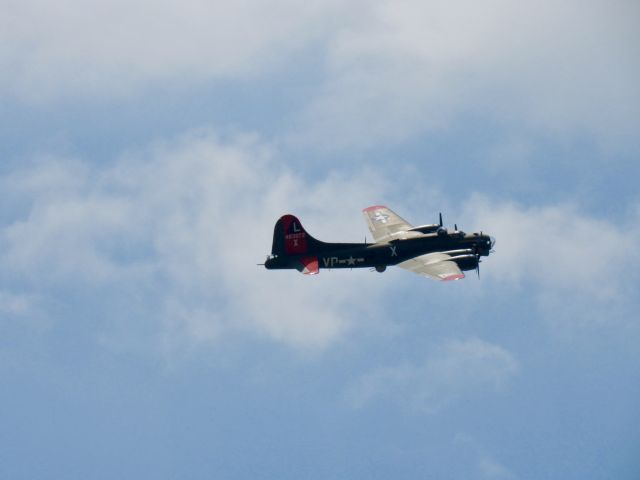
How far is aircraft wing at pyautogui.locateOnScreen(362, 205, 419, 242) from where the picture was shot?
416 feet

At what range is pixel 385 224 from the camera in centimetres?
13188

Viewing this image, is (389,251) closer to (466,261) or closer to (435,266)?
(435,266)

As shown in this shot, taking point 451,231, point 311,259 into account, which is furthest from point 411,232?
point 311,259

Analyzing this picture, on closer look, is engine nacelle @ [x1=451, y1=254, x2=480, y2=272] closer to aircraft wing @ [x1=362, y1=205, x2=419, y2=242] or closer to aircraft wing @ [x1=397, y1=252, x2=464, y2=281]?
aircraft wing @ [x1=397, y1=252, x2=464, y2=281]

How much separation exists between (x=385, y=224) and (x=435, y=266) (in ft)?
46.9

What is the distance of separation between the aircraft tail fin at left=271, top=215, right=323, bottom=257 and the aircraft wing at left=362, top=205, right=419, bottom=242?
9.40 m

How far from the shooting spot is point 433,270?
11838cm

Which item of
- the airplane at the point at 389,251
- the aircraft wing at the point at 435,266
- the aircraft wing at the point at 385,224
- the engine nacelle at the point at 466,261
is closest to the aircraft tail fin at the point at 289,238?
the airplane at the point at 389,251

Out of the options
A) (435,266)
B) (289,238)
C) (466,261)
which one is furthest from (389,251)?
(289,238)

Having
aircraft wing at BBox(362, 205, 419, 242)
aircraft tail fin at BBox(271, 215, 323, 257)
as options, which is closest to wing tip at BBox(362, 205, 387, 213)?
aircraft wing at BBox(362, 205, 419, 242)

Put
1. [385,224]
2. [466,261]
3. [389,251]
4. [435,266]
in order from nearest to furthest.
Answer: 1. [435,266]
2. [466,261]
3. [389,251]
4. [385,224]

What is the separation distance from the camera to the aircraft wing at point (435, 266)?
11700 centimetres

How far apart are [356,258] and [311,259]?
197 inches

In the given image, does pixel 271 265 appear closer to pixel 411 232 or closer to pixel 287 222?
pixel 287 222
